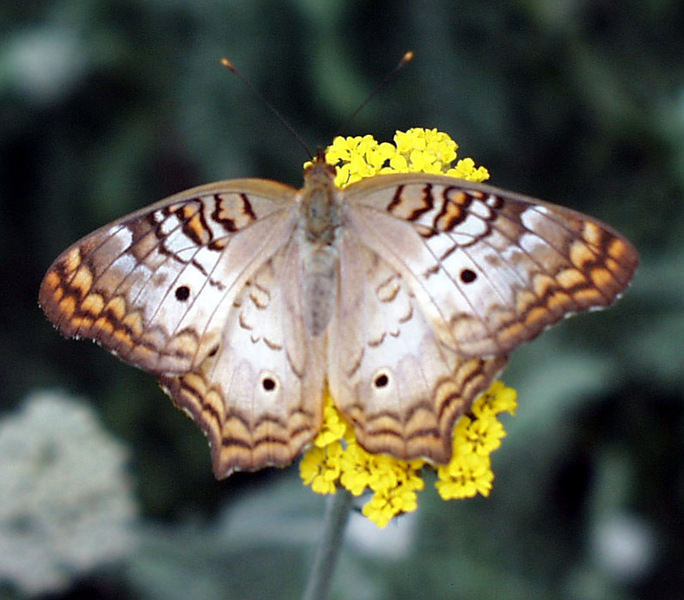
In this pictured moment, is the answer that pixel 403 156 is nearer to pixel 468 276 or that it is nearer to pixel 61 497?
pixel 468 276

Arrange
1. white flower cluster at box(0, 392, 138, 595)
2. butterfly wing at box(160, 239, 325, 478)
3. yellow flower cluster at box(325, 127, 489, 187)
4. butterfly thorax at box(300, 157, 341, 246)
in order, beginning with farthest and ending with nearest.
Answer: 1. white flower cluster at box(0, 392, 138, 595)
2. yellow flower cluster at box(325, 127, 489, 187)
3. butterfly thorax at box(300, 157, 341, 246)
4. butterfly wing at box(160, 239, 325, 478)

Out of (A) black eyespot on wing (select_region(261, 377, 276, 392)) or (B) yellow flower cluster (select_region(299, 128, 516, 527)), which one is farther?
(A) black eyespot on wing (select_region(261, 377, 276, 392))

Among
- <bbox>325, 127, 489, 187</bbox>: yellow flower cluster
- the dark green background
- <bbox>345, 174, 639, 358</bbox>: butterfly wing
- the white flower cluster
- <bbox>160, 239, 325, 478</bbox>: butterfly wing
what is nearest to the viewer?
<bbox>345, 174, 639, 358</bbox>: butterfly wing

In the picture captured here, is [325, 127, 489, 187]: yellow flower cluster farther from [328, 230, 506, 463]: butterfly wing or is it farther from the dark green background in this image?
the dark green background

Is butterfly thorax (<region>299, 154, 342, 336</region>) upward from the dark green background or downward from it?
downward

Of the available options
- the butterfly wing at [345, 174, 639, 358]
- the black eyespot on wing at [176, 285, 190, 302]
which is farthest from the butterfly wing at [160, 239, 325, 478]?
the butterfly wing at [345, 174, 639, 358]

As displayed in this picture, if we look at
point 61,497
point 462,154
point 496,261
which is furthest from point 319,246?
point 462,154

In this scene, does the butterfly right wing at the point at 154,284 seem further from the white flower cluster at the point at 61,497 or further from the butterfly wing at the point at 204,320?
the white flower cluster at the point at 61,497
